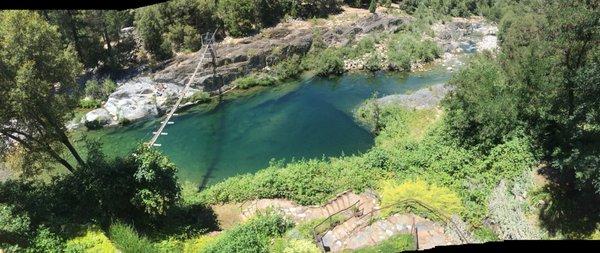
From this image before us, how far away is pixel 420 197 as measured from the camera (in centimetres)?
1642

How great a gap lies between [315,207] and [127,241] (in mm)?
6785

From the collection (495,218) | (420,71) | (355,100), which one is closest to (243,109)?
(355,100)

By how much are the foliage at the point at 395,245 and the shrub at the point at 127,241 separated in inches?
232

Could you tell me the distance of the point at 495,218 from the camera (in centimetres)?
1581

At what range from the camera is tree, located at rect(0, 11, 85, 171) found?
14.5m

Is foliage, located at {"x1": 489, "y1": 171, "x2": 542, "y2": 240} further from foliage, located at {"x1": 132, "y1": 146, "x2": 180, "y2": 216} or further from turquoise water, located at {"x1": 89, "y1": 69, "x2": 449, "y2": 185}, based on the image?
foliage, located at {"x1": 132, "y1": 146, "x2": 180, "y2": 216}

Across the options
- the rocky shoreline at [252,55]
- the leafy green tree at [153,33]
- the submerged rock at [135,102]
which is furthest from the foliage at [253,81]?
the leafy green tree at [153,33]

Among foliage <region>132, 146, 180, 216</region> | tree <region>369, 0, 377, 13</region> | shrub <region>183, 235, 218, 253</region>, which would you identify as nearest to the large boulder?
foliage <region>132, 146, 180, 216</region>

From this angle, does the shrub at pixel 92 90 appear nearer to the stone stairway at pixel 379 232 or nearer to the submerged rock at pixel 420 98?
the submerged rock at pixel 420 98

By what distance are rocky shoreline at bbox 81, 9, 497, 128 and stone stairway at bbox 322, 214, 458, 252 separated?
57.2 feet

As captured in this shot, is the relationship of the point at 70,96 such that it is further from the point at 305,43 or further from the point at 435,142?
the point at 305,43

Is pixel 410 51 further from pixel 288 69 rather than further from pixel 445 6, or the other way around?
pixel 445 6

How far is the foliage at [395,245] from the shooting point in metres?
13.3

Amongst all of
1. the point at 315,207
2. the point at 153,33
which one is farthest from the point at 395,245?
the point at 153,33
